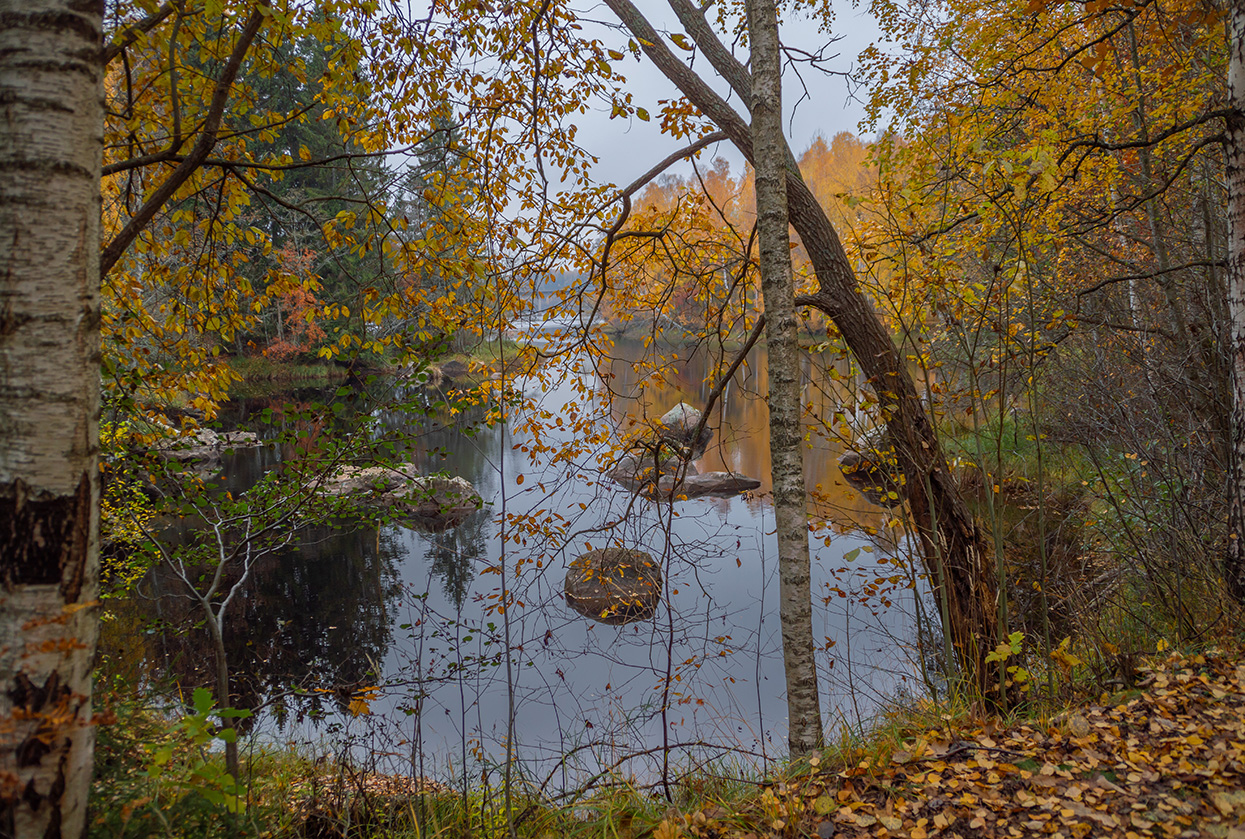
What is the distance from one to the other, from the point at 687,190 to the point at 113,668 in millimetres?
6679

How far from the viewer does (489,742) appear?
5500mm

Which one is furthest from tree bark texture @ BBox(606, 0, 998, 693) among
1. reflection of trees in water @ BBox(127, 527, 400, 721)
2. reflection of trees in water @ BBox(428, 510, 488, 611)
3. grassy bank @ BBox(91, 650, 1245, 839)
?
reflection of trees in water @ BBox(428, 510, 488, 611)

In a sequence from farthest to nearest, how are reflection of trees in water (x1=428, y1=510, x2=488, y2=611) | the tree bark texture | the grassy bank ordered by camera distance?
reflection of trees in water (x1=428, y1=510, x2=488, y2=611) < the tree bark texture < the grassy bank

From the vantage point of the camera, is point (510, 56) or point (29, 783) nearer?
point (29, 783)

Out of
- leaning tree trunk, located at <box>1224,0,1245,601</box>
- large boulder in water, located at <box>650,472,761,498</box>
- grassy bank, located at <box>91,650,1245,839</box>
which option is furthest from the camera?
large boulder in water, located at <box>650,472,761,498</box>

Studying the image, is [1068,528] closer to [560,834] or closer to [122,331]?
[560,834]

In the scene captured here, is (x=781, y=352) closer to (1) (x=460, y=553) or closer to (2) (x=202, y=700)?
(2) (x=202, y=700)

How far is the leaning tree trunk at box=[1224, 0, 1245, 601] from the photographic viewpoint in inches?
123

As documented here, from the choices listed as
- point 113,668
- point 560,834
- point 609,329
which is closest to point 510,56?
point 609,329

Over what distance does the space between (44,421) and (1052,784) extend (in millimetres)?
3097

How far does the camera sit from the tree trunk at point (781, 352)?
2.77m

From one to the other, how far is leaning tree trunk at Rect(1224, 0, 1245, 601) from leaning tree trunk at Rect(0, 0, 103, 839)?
15.0ft

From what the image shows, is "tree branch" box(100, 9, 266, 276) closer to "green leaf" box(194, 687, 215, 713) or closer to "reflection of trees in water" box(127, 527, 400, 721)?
"green leaf" box(194, 687, 215, 713)

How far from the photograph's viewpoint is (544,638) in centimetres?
630
